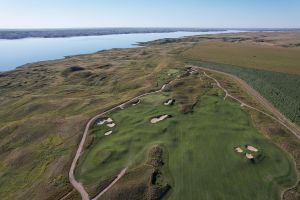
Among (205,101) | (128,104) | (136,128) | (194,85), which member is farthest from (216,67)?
(136,128)

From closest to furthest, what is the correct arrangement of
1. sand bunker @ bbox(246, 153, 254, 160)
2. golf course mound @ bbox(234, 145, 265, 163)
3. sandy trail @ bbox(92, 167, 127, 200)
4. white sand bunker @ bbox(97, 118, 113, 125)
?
sandy trail @ bbox(92, 167, 127, 200)
golf course mound @ bbox(234, 145, 265, 163)
sand bunker @ bbox(246, 153, 254, 160)
white sand bunker @ bbox(97, 118, 113, 125)

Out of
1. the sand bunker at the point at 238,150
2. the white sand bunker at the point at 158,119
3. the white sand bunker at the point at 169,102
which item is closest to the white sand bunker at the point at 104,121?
the white sand bunker at the point at 158,119

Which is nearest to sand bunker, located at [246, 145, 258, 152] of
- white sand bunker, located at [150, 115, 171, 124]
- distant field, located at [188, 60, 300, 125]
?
distant field, located at [188, 60, 300, 125]

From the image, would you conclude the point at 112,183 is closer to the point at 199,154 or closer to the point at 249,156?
the point at 199,154

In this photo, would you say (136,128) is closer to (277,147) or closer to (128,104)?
(128,104)

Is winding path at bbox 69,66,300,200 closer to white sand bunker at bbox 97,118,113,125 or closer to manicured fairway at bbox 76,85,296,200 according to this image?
manicured fairway at bbox 76,85,296,200

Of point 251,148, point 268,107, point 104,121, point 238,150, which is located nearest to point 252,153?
point 251,148

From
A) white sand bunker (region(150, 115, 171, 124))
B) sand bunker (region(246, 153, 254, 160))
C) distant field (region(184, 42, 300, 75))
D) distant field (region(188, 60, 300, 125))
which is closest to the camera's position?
sand bunker (region(246, 153, 254, 160))

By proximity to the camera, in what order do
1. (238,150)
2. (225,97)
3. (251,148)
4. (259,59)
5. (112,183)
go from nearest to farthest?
(112,183) < (238,150) < (251,148) < (225,97) < (259,59)
